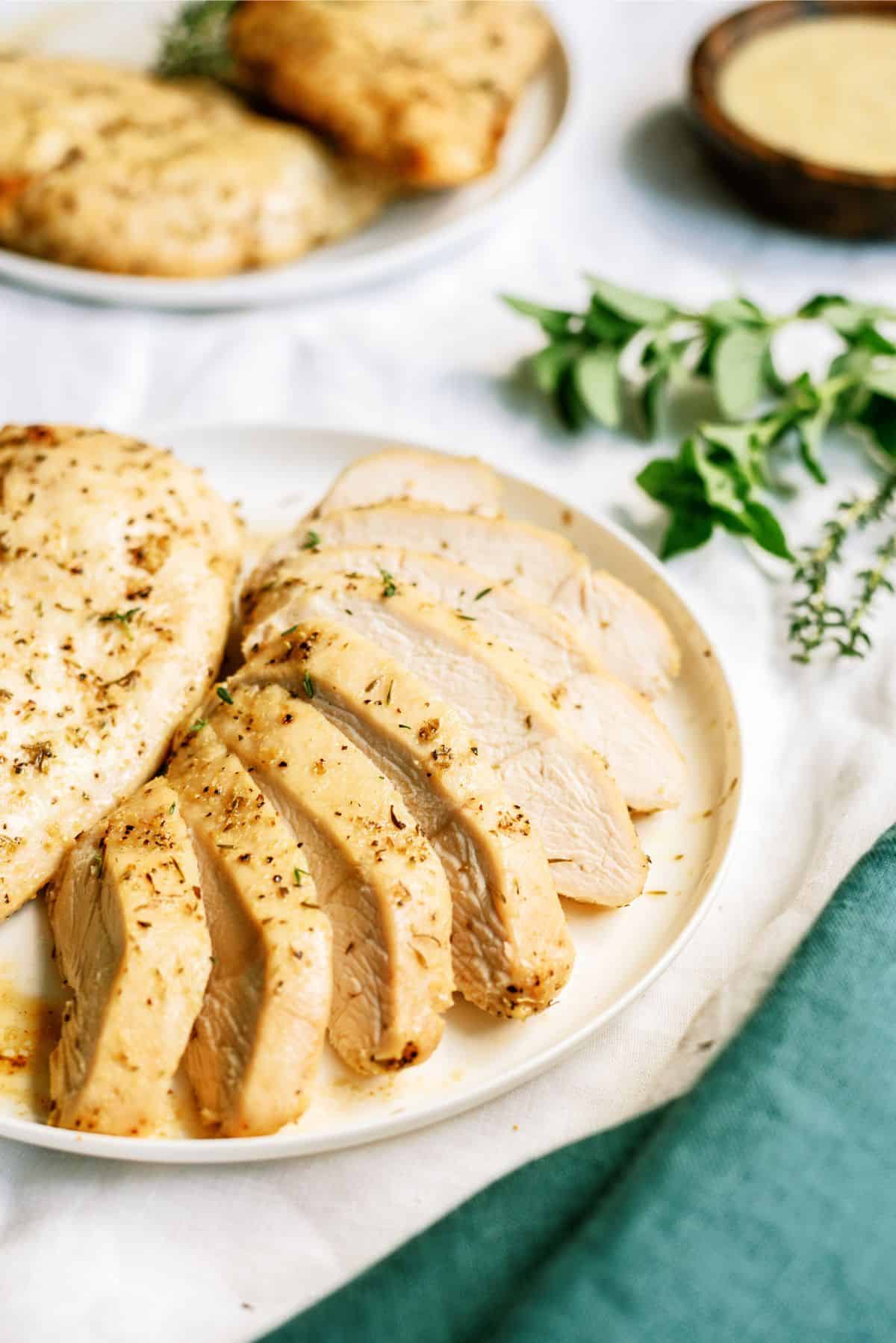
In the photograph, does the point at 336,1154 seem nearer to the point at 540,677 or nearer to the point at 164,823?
the point at 164,823

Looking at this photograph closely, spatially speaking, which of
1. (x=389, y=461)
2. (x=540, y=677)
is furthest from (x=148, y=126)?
(x=540, y=677)

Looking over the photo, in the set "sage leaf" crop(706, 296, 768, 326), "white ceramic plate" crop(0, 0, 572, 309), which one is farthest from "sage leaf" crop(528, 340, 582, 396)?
"white ceramic plate" crop(0, 0, 572, 309)

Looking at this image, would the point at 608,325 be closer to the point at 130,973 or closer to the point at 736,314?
the point at 736,314

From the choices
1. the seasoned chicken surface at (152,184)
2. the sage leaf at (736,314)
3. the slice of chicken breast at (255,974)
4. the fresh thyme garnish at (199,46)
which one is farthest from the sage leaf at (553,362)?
the slice of chicken breast at (255,974)

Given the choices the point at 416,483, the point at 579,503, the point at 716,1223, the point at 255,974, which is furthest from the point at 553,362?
the point at 716,1223

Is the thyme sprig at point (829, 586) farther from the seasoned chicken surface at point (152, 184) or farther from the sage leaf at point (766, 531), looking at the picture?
the seasoned chicken surface at point (152, 184)

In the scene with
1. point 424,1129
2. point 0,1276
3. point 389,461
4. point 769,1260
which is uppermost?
point 389,461
